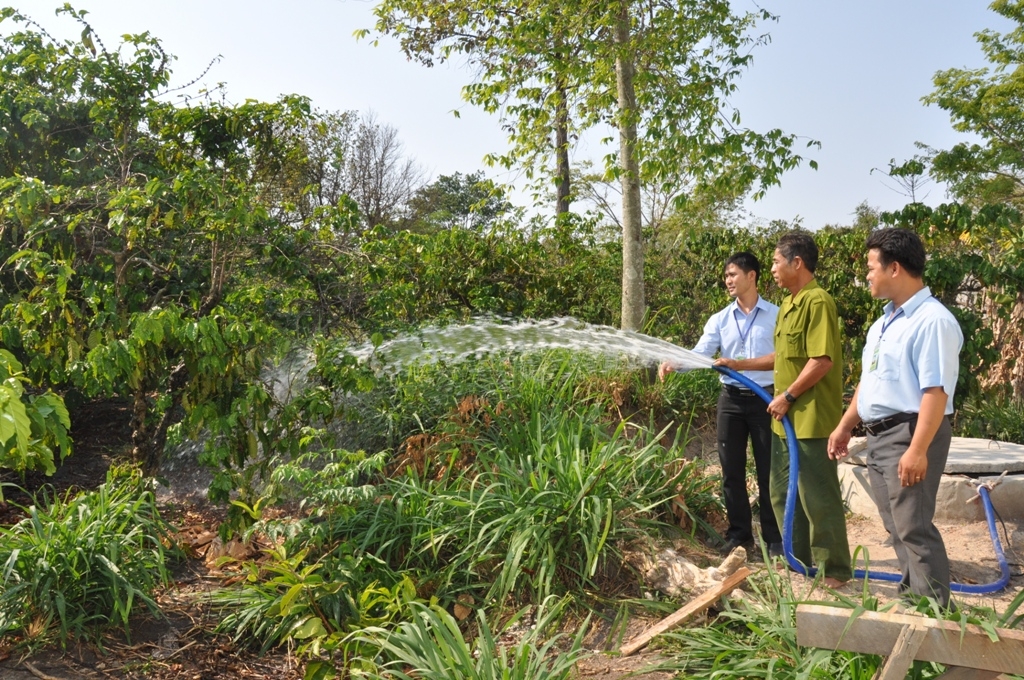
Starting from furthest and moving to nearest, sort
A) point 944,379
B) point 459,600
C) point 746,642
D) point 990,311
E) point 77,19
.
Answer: point 990,311 < point 77,19 < point 459,600 < point 746,642 < point 944,379

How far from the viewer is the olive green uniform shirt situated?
4305mm

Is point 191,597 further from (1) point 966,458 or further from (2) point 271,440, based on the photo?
(1) point 966,458

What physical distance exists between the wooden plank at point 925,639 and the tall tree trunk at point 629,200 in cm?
569

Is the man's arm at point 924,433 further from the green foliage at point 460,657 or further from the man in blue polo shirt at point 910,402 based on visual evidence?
the green foliage at point 460,657

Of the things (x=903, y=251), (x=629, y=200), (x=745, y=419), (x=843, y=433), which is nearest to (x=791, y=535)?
(x=745, y=419)

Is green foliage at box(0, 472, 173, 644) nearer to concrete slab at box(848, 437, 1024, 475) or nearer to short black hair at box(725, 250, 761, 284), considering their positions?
short black hair at box(725, 250, 761, 284)

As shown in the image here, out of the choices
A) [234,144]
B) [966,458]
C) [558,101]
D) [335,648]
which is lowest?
[335,648]

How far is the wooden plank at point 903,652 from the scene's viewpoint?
2467 mm

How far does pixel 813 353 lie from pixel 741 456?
925mm

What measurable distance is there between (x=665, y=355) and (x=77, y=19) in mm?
4998

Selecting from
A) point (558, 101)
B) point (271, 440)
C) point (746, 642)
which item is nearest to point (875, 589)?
point (746, 642)

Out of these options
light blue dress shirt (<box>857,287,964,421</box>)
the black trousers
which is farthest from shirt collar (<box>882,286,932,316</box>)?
the black trousers

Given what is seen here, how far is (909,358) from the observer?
3.51 metres

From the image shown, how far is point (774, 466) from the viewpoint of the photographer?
15.7 ft
